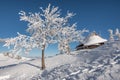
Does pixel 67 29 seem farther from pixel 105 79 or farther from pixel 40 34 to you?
pixel 105 79

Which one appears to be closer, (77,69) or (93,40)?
(77,69)

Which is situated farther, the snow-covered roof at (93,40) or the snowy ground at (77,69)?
the snow-covered roof at (93,40)

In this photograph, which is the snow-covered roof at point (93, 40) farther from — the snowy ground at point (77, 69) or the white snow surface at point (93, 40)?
the snowy ground at point (77, 69)

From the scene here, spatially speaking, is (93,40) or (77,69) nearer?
(77,69)

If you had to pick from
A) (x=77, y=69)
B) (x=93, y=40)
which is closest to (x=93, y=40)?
(x=93, y=40)

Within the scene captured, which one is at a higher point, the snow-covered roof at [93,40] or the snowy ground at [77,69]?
the snow-covered roof at [93,40]

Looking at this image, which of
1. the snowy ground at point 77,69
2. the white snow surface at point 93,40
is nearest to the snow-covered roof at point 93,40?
the white snow surface at point 93,40

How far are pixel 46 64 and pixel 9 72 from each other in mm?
5166

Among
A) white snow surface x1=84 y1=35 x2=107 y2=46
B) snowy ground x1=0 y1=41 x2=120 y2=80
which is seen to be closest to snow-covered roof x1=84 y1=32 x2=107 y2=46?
white snow surface x1=84 y1=35 x2=107 y2=46

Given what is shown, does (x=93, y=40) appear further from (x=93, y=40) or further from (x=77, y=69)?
(x=77, y=69)

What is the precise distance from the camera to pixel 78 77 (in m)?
17.2

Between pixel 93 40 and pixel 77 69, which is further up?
pixel 93 40

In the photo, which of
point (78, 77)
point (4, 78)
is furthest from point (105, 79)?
point (4, 78)

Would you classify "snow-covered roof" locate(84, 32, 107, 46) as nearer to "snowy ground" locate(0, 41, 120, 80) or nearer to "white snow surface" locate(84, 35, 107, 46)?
"white snow surface" locate(84, 35, 107, 46)
